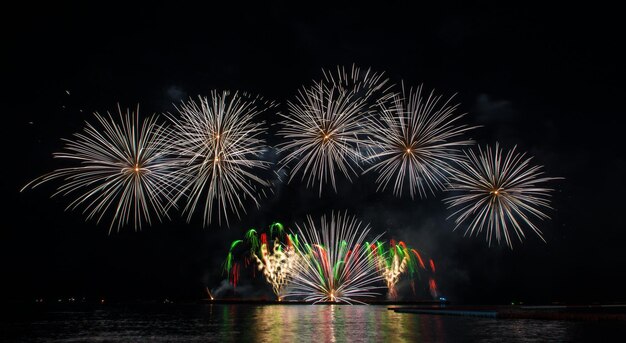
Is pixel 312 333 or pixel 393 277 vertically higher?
pixel 393 277

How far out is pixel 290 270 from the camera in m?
56.6

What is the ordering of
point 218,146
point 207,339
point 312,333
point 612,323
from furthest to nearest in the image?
point 612,323, point 218,146, point 312,333, point 207,339

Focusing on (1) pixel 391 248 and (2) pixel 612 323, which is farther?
(1) pixel 391 248

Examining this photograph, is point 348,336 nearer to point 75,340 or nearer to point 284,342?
point 284,342

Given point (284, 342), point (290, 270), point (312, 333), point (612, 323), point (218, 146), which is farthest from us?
point (290, 270)

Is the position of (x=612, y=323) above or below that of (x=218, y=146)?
below

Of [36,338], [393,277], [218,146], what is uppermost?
[218,146]

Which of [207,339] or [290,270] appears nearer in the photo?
[207,339]

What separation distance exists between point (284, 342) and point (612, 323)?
61.9ft

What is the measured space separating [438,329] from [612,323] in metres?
10.7

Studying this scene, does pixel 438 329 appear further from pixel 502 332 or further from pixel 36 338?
pixel 36 338

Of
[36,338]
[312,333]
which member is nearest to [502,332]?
[312,333]

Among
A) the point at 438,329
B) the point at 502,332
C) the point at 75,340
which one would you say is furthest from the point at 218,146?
the point at 502,332

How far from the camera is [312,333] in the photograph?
2266cm
